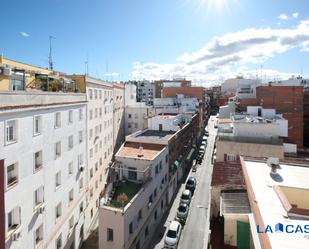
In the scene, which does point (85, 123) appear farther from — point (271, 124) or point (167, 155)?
point (271, 124)

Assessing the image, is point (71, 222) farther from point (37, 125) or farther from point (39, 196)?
point (37, 125)

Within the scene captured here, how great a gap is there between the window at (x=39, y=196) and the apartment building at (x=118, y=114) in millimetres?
30195

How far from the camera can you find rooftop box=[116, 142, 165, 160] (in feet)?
105

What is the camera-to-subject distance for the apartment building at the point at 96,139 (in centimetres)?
3372

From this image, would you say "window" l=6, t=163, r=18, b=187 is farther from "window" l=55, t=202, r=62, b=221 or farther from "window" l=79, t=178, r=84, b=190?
"window" l=79, t=178, r=84, b=190

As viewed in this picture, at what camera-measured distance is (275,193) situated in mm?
13258

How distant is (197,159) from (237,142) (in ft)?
96.4

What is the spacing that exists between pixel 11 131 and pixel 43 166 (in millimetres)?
4600

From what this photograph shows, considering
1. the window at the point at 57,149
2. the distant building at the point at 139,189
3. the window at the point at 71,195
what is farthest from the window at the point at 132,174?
the window at the point at 57,149

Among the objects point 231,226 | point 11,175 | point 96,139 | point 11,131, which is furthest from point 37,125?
point 96,139

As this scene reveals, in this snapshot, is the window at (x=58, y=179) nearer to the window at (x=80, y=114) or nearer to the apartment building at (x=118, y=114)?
the window at (x=80, y=114)

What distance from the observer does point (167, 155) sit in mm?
37188

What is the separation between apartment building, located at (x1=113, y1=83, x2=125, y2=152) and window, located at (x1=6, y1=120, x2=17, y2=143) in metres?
33.7

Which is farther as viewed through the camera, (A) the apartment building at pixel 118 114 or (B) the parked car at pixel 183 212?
(A) the apartment building at pixel 118 114
